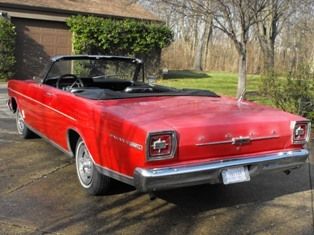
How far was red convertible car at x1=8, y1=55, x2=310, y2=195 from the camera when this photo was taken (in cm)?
398

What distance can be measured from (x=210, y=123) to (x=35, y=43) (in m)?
15.3

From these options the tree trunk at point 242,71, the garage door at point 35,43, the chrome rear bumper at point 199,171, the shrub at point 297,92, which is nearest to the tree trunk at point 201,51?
the garage door at point 35,43

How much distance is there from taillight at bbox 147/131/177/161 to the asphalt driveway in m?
0.64

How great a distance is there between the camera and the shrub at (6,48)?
17.1 meters

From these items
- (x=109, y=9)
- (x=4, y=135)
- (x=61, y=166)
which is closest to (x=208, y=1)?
(x=4, y=135)

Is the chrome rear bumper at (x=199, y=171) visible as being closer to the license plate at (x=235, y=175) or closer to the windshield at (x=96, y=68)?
the license plate at (x=235, y=175)

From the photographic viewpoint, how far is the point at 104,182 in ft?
15.5

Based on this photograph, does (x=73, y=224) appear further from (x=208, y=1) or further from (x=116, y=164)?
(x=208, y=1)

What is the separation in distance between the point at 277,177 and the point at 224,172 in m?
1.83

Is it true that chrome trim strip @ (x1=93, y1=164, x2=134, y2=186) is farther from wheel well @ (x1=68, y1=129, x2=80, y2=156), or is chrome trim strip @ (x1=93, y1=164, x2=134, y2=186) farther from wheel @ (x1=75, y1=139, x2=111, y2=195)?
wheel well @ (x1=68, y1=129, x2=80, y2=156)

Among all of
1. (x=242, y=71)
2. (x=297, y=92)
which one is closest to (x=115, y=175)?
(x=297, y=92)

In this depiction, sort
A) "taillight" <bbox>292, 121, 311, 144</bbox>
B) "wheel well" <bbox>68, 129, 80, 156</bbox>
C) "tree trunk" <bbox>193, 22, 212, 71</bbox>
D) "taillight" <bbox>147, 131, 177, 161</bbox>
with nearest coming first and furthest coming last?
"taillight" <bbox>147, 131, 177, 161</bbox> < "taillight" <bbox>292, 121, 311, 144</bbox> < "wheel well" <bbox>68, 129, 80, 156</bbox> < "tree trunk" <bbox>193, 22, 212, 71</bbox>

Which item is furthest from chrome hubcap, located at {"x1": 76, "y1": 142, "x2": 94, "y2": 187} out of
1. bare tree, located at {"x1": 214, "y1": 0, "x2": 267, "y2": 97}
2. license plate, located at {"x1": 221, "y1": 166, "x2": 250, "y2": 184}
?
bare tree, located at {"x1": 214, "y1": 0, "x2": 267, "y2": 97}

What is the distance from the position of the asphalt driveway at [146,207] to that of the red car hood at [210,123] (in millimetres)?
622
